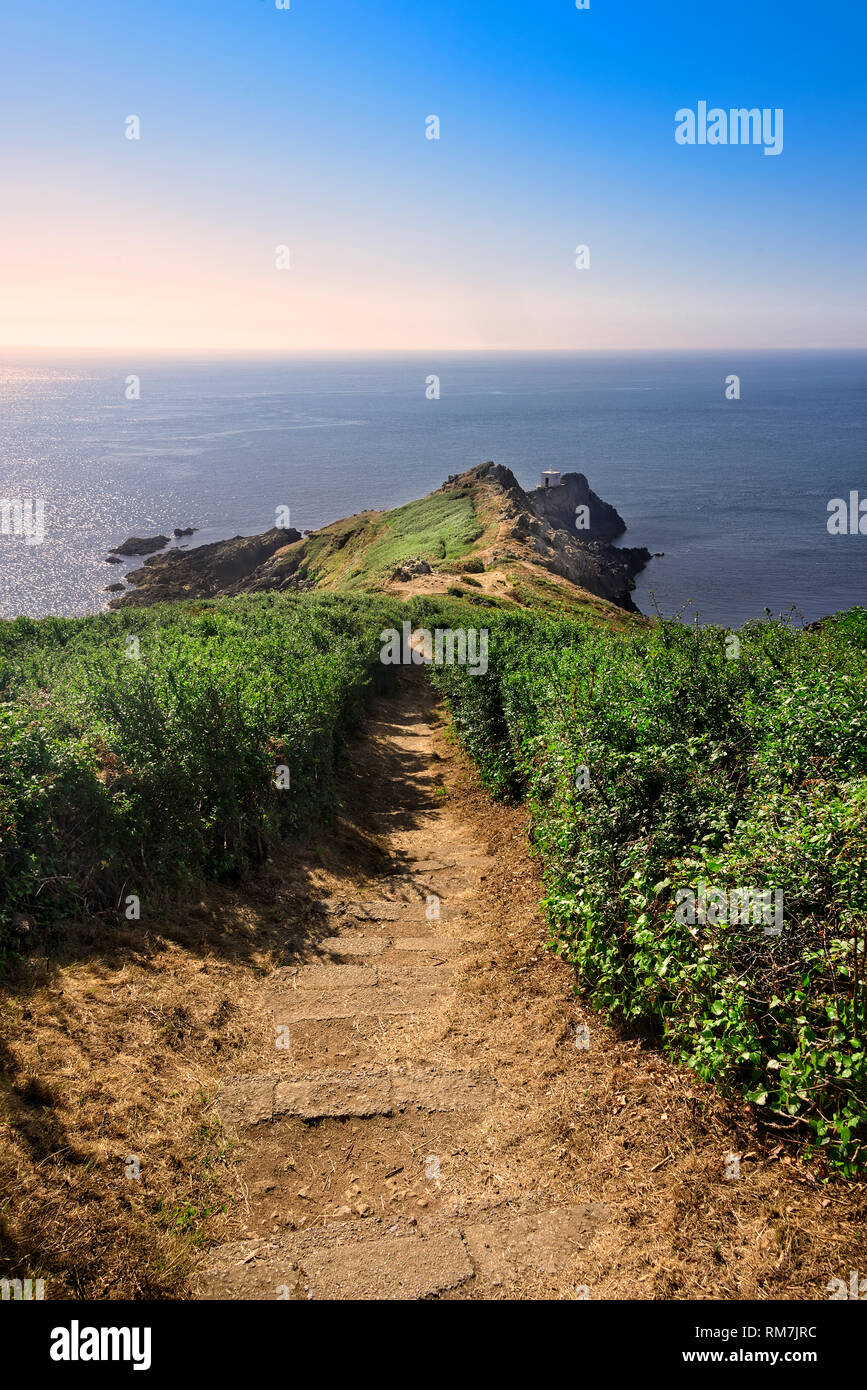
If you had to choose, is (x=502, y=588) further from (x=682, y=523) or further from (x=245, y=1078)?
(x=682, y=523)

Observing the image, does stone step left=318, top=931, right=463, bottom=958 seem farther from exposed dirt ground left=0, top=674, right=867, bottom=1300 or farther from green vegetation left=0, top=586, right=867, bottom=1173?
green vegetation left=0, top=586, right=867, bottom=1173

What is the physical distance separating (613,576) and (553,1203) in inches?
3479

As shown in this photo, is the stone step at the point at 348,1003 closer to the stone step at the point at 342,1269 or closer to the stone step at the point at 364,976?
the stone step at the point at 364,976

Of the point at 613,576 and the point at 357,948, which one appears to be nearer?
the point at 357,948

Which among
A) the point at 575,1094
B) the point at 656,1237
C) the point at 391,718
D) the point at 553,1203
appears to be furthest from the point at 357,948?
the point at 391,718

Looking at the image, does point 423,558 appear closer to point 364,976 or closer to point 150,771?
point 150,771

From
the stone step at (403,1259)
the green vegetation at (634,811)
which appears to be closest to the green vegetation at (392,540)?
the green vegetation at (634,811)

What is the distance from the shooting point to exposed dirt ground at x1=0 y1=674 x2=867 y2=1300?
183 inches

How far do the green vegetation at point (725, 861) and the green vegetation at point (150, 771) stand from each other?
4.39m

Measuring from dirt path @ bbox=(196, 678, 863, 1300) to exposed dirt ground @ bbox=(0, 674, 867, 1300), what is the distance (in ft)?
0.06

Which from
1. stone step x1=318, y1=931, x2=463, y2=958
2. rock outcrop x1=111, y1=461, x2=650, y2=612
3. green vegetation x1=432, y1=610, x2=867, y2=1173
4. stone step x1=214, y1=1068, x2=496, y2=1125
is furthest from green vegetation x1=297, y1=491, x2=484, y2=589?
stone step x1=214, y1=1068, x2=496, y2=1125

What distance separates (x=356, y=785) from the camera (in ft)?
58.1

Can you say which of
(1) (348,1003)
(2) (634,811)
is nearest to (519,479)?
(2) (634,811)

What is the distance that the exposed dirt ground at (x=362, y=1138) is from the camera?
464 cm
